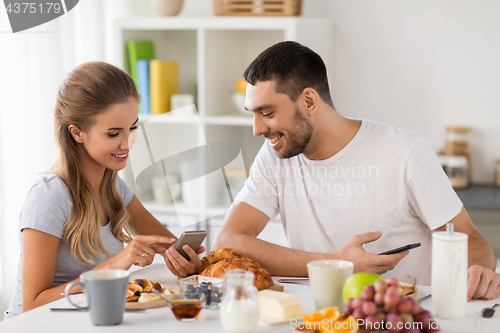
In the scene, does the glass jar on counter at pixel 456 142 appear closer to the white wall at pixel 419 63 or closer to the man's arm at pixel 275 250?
the white wall at pixel 419 63

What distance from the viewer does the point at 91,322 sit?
998mm

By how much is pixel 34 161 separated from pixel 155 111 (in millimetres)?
711

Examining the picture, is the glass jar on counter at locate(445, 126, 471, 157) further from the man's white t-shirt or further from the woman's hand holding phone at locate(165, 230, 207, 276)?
the woman's hand holding phone at locate(165, 230, 207, 276)

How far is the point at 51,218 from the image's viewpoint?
1382mm

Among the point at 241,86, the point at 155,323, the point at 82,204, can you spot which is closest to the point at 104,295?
the point at 155,323

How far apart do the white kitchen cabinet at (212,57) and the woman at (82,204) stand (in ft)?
3.05

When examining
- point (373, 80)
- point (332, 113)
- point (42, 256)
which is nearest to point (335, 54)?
point (373, 80)

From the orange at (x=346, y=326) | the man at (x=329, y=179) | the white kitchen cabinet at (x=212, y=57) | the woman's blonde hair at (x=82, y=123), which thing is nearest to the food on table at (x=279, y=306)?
the orange at (x=346, y=326)

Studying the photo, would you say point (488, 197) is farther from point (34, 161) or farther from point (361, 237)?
point (34, 161)

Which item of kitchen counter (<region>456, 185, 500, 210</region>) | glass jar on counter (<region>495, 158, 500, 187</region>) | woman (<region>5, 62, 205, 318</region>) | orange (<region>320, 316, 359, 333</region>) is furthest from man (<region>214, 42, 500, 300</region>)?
glass jar on counter (<region>495, 158, 500, 187</region>)

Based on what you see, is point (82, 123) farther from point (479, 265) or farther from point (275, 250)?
point (479, 265)

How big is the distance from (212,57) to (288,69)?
1.27m

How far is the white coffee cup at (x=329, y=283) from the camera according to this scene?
39.4 inches

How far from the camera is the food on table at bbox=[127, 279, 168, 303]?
3.59ft
